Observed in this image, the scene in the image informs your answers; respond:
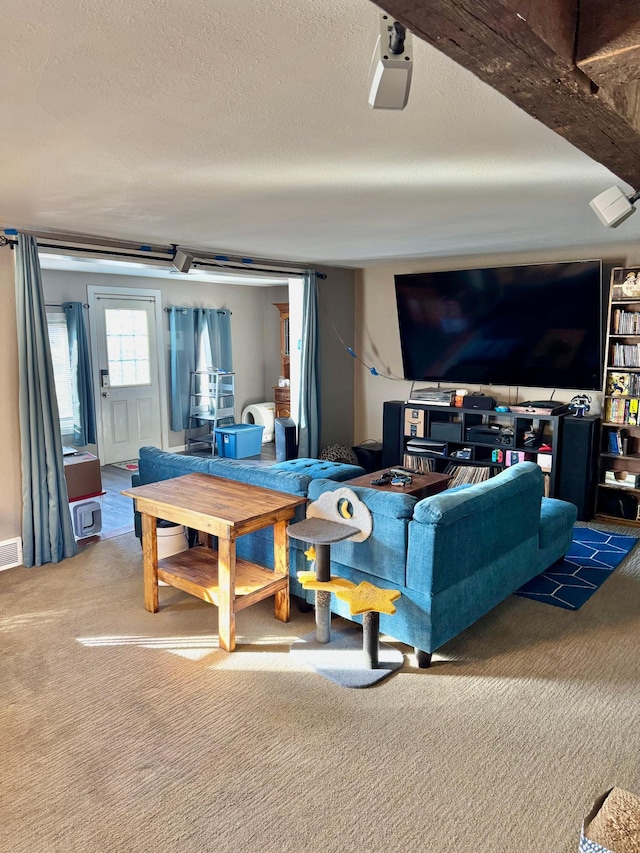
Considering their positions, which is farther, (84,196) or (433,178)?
(84,196)

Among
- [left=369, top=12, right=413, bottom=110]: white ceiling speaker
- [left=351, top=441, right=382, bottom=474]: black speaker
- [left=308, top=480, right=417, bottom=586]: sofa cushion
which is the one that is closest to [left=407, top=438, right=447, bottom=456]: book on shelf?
[left=351, top=441, right=382, bottom=474]: black speaker

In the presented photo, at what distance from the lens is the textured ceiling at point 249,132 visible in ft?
4.84

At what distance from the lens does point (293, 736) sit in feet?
8.14

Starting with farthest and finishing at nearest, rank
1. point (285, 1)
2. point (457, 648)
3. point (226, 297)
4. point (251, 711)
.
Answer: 1. point (226, 297)
2. point (457, 648)
3. point (251, 711)
4. point (285, 1)

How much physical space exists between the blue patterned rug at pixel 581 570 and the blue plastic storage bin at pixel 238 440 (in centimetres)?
409

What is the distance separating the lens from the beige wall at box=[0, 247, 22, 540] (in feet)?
13.4

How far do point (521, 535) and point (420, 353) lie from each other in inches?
125

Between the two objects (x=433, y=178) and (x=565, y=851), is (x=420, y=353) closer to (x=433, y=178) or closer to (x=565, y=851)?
(x=433, y=178)

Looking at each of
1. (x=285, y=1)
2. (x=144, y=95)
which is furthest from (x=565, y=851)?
(x=144, y=95)

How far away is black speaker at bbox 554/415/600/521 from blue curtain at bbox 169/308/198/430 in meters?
4.69

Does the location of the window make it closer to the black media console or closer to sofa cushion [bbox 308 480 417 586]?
the black media console

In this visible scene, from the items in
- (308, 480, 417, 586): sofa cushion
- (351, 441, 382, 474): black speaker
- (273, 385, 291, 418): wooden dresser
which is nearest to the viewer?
(308, 480, 417, 586): sofa cushion

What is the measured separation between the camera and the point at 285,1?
135 cm

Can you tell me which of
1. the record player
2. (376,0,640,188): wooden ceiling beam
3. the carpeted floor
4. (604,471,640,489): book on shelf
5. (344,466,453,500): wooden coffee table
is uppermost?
(376,0,640,188): wooden ceiling beam
